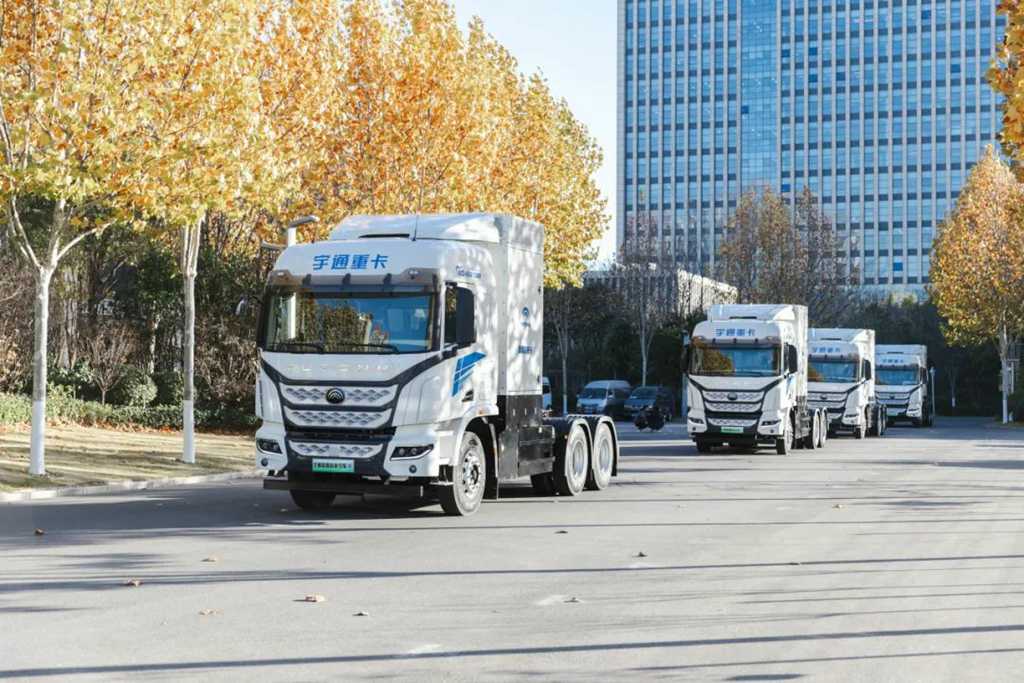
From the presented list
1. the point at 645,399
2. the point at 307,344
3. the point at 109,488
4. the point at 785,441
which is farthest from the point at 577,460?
the point at 645,399

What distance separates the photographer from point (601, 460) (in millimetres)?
19672

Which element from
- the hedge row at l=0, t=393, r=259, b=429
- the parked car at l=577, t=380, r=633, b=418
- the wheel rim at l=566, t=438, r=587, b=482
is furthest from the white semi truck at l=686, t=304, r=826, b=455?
Answer: the parked car at l=577, t=380, r=633, b=418

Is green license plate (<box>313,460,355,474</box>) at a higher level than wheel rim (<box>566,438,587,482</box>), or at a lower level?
higher

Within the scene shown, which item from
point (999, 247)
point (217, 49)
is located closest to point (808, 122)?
point (999, 247)

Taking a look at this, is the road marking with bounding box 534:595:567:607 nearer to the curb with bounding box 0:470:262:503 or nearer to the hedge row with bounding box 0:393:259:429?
the curb with bounding box 0:470:262:503

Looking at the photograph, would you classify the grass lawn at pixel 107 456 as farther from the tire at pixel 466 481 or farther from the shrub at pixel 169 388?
the tire at pixel 466 481

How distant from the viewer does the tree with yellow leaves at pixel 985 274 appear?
2318 inches

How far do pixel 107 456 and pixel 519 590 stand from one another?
14687 mm

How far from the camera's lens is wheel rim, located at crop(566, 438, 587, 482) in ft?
60.6

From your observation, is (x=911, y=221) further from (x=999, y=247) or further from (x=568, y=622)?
(x=568, y=622)

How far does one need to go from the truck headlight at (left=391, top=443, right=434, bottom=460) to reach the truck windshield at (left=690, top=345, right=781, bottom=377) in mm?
16756

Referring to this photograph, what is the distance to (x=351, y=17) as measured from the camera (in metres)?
30.3

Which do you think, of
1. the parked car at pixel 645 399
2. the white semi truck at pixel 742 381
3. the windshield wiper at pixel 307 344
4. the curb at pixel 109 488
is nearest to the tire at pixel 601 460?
the windshield wiper at pixel 307 344

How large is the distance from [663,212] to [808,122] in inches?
796
